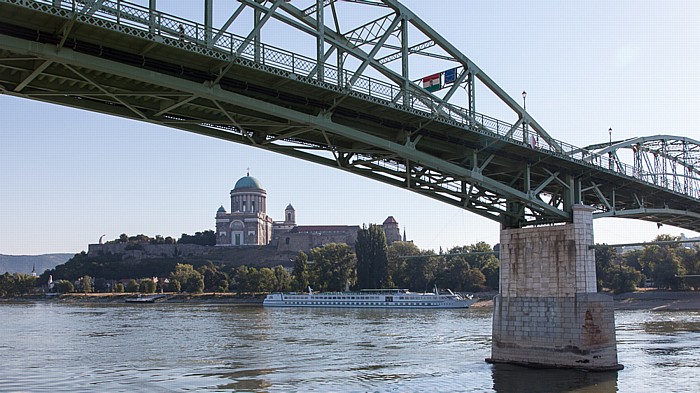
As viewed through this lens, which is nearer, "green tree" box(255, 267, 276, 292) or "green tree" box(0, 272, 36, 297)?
"green tree" box(255, 267, 276, 292)

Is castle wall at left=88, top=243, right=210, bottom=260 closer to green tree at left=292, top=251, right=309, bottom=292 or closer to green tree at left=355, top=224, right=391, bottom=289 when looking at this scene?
green tree at left=292, top=251, right=309, bottom=292

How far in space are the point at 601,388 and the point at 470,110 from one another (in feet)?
33.3

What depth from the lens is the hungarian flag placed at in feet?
86.5

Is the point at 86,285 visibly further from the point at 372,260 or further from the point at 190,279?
the point at 372,260

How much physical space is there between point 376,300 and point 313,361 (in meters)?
54.1

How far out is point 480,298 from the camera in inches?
3770

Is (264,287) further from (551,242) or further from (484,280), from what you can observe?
(551,242)

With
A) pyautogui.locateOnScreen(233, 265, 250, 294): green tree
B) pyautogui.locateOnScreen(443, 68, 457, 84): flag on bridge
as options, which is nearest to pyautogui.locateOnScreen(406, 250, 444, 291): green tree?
pyautogui.locateOnScreen(233, 265, 250, 294): green tree

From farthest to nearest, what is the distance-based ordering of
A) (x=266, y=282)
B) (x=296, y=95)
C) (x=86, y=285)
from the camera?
(x=86, y=285), (x=266, y=282), (x=296, y=95)

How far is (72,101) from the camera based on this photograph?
64.6 feet

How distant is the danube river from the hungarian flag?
10.0 m

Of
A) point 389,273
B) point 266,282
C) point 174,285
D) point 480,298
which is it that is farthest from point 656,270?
point 174,285

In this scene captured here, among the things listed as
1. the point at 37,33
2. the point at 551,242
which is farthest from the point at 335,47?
the point at 551,242

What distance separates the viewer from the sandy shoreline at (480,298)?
76.6 meters
